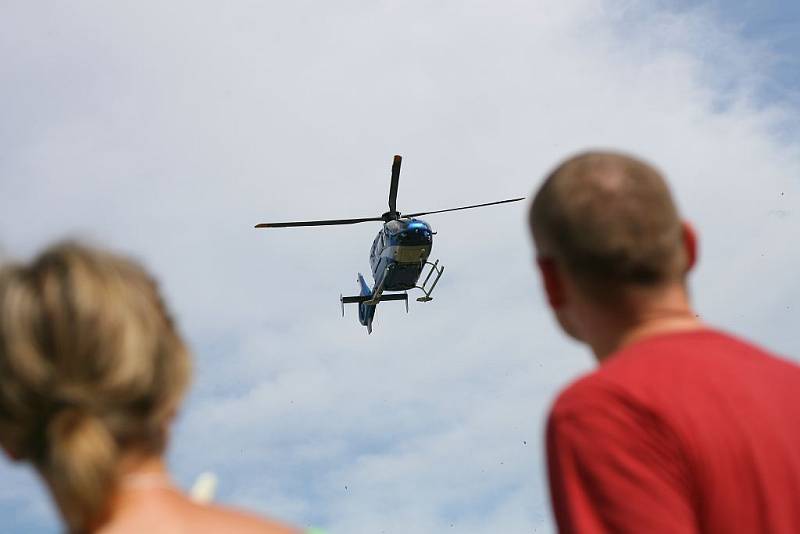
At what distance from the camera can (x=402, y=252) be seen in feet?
125

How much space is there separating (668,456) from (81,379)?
1.37 meters

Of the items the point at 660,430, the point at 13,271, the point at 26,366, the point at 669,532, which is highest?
the point at 13,271

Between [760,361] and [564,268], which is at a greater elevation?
[564,268]

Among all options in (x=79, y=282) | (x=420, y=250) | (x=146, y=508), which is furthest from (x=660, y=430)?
(x=420, y=250)

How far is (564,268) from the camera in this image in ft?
9.59

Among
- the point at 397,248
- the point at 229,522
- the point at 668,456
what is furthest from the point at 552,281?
the point at 397,248

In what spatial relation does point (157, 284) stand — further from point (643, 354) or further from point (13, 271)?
point (643, 354)

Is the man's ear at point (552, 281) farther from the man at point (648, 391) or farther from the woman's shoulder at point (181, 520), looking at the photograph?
the woman's shoulder at point (181, 520)

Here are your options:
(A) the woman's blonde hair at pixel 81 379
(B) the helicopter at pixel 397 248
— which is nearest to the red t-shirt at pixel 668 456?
(A) the woman's blonde hair at pixel 81 379

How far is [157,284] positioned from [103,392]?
349 millimetres

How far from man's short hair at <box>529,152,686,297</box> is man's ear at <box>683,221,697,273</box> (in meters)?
0.05

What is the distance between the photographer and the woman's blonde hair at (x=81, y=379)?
7.95 ft

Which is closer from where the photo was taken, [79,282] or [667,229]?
[79,282]

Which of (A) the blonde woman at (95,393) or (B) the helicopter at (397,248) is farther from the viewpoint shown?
(B) the helicopter at (397,248)
